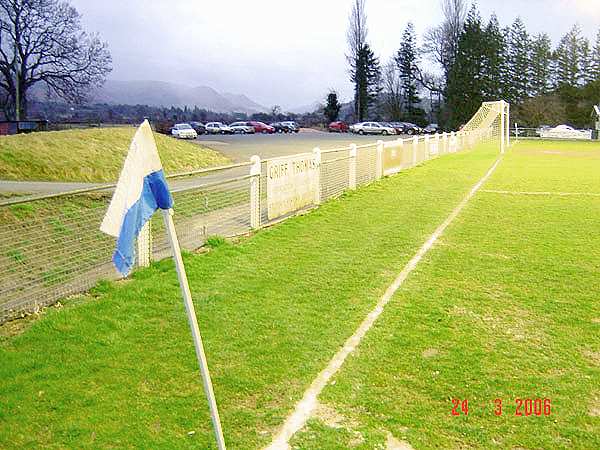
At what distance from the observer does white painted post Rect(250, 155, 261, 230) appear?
32.1 feet

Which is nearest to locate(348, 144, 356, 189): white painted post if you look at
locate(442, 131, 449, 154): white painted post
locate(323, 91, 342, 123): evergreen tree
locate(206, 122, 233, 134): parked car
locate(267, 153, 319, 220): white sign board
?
locate(267, 153, 319, 220): white sign board

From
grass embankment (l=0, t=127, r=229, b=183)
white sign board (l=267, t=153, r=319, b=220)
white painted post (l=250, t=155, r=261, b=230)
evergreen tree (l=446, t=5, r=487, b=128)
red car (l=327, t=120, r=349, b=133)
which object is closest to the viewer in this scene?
white painted post (l=250, t=155, r=261, b=230)

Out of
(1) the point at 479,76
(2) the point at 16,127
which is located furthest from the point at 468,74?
(2) the point at 16,127

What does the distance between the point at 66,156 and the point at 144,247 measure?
13624mm

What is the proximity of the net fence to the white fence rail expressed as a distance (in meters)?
0.01

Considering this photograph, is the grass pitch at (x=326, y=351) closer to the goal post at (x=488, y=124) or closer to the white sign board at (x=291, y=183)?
the white sign board at (x=291, y=183)

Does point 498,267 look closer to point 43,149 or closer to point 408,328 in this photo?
point 408,328

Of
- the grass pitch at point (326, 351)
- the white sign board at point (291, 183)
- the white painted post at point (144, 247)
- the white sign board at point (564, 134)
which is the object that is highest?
the white sign board at point (564, 134)

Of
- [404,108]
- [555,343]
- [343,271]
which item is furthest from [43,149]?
[404,108]

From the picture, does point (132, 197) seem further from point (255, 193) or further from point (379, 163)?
point (379, 163)

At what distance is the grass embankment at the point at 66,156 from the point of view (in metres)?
18.6

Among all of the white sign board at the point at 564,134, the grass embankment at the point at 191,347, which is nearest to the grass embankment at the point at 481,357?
the grass embankment at the point at 191,347
